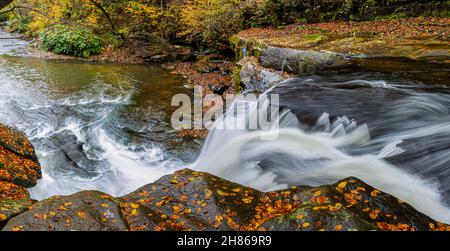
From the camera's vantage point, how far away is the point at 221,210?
4059 mm

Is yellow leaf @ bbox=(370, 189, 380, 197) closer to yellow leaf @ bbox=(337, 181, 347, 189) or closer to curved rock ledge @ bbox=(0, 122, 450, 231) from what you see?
curved rock ledge @ bbox=(0, 122, 450, 231)

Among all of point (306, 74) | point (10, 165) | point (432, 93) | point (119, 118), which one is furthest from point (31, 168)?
Result: point (432, 93)

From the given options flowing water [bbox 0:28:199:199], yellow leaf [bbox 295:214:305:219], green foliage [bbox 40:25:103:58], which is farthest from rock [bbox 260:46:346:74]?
green foliage [bbox 40:25:103:58]

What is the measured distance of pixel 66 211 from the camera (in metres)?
3.53

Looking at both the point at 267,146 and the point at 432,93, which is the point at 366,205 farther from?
the point at 432,93

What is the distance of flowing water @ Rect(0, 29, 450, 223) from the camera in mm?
5000

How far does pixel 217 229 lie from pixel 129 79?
37.4 feet

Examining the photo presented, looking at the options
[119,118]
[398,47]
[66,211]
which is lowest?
[119,118]

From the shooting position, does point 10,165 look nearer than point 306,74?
Yes

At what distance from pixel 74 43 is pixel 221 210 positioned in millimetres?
17684

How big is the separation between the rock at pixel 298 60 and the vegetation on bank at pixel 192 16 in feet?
17.3

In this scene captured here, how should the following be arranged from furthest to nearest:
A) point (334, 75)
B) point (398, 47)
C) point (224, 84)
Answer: point (224, 84) < point (398, 47) < point (334, 75)

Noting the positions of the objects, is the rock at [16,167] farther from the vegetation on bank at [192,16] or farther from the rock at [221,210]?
the vegetation on bank at [192,16]

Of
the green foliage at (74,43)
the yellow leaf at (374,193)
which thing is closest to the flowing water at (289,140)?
the yellow leaf at (374,193)
